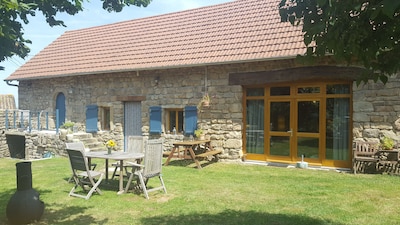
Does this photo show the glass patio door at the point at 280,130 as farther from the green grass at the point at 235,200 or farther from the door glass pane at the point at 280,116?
the green grass at the point at 235,200

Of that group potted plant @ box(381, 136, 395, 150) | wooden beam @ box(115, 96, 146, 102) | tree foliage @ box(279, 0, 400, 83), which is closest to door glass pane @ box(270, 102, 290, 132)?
potted plant @ box(381, 136, 395, 150)

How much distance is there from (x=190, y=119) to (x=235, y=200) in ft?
17.0

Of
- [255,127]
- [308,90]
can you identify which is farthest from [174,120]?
[308,90]

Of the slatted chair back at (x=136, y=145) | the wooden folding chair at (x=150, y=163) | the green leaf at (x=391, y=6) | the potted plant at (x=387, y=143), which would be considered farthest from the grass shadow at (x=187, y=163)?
the green leaf at (x=391, y=6)

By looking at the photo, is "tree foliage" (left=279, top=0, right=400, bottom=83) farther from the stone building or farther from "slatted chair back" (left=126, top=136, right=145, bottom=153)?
the stone building

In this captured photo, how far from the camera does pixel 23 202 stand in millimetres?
4496

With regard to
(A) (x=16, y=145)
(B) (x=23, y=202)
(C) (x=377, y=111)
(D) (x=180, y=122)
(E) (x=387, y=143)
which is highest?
(C) (x=377, y=111)

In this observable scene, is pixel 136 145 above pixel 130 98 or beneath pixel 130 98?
beneath

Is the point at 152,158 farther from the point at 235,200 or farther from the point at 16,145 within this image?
the point at 16,145

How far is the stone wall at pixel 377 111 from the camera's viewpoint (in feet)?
26.6

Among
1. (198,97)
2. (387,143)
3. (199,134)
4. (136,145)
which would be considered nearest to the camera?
(136,145)

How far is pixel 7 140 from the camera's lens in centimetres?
1495

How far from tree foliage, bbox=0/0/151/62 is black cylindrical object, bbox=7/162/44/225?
1.56 meters

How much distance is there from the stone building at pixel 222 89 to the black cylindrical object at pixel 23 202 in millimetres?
6533
